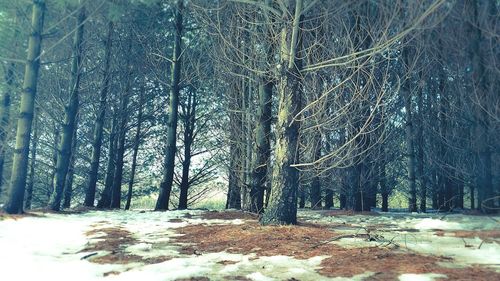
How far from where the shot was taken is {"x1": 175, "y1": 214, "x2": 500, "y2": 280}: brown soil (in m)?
3.13

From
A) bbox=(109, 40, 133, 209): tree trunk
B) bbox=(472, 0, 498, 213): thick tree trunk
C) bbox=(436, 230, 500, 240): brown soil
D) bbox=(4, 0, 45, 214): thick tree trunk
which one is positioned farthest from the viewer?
bbox=(109, 40, 133, 209): tree trunk

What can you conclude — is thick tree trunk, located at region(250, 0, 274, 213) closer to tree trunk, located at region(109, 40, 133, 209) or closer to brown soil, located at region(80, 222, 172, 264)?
brown soil, located at region(80, 222, 172, 264)

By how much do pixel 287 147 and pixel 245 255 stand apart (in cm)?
218

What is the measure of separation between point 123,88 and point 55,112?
104 inches

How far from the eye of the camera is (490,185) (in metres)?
10.8

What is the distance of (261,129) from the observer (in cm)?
805

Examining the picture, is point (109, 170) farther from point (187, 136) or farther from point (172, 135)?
point (172, 135)

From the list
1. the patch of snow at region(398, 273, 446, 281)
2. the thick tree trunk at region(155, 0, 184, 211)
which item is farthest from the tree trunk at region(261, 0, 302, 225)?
the thick tree trunk at region(155, 0, 184, 211)

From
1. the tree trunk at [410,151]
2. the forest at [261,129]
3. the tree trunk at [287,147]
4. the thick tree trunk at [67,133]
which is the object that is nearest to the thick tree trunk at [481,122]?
the forest at [261,129]

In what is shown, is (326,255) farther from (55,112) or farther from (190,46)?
(55,112)

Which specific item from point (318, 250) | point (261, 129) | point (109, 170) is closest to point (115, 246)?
point (318, 250)

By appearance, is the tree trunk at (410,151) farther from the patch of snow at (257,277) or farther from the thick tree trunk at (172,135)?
the patch of snow at (257,277)

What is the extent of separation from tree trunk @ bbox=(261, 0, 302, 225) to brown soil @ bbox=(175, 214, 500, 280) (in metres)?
0.32

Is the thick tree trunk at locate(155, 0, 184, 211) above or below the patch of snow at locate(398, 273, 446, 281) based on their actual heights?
above
